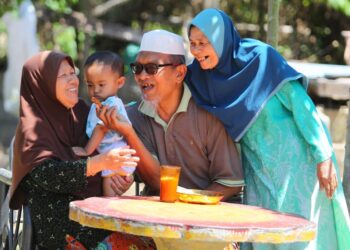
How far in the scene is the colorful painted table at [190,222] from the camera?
331cm

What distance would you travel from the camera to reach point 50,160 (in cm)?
409

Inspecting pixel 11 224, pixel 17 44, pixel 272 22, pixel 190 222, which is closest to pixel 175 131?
pixel 11 224

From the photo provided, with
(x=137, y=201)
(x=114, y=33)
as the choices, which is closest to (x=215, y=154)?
(x=137, y=201)

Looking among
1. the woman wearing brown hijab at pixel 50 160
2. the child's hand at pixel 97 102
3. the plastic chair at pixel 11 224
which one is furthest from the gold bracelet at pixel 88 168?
the plastic chair at pixel 11 224

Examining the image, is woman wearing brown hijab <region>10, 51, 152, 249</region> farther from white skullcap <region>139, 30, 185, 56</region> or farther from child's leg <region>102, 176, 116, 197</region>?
white skullcap <region>139, 30, 185, 56</region>

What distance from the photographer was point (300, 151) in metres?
4.38

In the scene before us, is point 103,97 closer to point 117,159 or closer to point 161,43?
point 161,43

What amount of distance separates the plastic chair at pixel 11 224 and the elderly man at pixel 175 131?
629 mm

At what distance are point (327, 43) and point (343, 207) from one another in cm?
1013

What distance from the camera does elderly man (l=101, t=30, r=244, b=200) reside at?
436 centimetres

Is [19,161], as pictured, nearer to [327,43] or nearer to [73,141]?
[73,141]

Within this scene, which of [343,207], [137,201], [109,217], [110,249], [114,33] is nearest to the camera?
[109,217]

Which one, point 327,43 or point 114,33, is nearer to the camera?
point 114,33

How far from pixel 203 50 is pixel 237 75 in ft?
0.69
